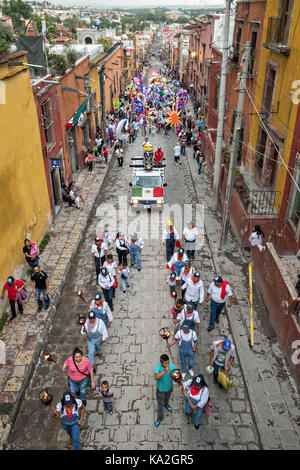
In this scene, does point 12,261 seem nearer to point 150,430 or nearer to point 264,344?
point 150,430

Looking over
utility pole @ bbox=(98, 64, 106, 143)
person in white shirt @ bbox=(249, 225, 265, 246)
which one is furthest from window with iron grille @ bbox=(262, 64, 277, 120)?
utility pole @ bbox=(98, 64, 106, 143)

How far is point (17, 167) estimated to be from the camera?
10.8 m

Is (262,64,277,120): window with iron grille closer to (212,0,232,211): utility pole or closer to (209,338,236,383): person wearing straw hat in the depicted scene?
(212,0,232,211): utility pole

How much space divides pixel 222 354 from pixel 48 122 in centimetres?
1106

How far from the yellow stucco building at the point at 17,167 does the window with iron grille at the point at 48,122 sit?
1540 millimetres

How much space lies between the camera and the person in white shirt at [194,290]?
28.5ft

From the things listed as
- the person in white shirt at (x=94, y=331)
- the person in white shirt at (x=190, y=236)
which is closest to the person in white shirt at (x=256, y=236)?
the person in white shirt at (x=190, y=236)

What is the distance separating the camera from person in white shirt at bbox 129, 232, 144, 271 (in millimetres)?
11188

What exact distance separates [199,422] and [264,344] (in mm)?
2789

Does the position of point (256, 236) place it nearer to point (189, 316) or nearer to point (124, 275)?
point (124, 275)

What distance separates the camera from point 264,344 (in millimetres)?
8867

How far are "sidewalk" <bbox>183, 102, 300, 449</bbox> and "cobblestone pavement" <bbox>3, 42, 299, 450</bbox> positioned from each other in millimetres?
20

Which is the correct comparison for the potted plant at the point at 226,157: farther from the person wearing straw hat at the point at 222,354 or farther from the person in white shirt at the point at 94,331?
the person in white shirt at the point at 94,331
